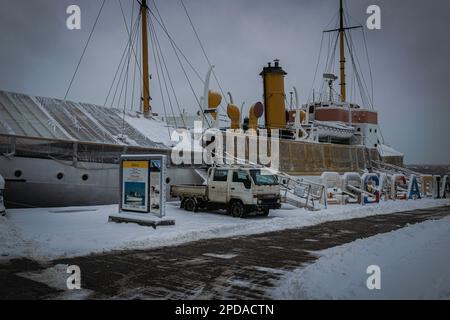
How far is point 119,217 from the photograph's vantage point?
49.1 ft

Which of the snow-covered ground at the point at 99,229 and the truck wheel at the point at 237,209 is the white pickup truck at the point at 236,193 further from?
the snow-covered ground at the point at 99,229

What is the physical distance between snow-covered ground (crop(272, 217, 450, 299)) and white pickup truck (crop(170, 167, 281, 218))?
23.5 feet

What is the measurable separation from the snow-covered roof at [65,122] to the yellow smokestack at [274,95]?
1442 centimetres

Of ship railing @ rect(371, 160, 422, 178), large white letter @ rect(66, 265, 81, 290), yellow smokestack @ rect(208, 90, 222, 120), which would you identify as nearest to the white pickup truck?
large white letter @ rect(66, 265, 81, 290)

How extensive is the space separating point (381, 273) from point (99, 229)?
30.2ft

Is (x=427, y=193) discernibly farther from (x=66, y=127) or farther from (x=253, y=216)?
(x=66, y=127)

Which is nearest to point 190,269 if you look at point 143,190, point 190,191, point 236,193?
point 143,190

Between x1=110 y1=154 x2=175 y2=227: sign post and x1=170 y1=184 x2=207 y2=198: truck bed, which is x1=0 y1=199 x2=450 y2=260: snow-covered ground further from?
x1=170 y1=184 x2=207 y2=198: truck bed

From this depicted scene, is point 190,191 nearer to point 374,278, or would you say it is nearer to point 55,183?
point 55,183

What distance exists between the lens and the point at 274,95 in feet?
120

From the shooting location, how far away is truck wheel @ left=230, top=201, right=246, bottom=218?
1773cm

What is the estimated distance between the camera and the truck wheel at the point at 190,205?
62.6ft
